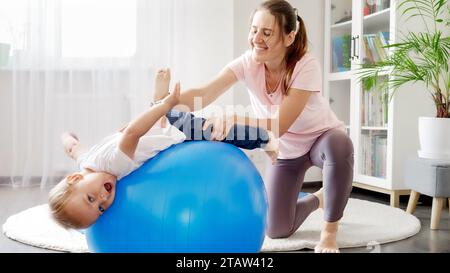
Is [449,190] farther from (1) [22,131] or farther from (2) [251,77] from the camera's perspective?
(1) [22,131]

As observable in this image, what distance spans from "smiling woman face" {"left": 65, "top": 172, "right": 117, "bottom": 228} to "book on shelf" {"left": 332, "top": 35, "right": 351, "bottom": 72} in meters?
2.31

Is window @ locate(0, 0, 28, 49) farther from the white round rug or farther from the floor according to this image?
the white round rug

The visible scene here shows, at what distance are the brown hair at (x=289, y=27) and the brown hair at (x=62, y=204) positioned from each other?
81 cm

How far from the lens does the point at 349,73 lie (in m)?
3.21

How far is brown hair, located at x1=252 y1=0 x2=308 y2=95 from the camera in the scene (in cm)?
164

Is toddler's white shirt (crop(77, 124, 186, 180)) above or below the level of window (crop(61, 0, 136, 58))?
below

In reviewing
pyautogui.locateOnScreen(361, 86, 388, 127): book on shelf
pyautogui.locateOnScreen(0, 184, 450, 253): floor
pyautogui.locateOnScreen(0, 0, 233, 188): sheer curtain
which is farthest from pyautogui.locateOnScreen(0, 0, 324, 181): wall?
pyautogui.locateOnScreen(361, 86, 388, 127): book on shelf

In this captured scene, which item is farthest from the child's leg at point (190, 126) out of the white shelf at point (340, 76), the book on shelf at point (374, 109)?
the white shelf at point (340, 76)

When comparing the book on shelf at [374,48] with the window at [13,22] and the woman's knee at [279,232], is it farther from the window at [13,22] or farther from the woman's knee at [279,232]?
the window at [13,22]

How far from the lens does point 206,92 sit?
71.7 inches

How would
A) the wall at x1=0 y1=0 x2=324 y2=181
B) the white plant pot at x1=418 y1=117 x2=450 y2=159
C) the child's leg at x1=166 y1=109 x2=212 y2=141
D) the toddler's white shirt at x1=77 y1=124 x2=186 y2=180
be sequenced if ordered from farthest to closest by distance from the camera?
the wall at x1=0 y1=0 x2=324 y2=181 < the white plant pot at x1=418 y1=117 x2=450 y2=159 < the child's leg at x1=166 y1=109 x2=212 y2=141 < the toddler's white shirt at x1=77 y1=124 x2=186 y2=180

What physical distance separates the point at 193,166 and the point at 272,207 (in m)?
0.69

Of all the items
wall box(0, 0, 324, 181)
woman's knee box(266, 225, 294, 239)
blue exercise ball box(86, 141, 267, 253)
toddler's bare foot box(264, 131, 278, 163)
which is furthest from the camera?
wall box(0, 0, 324, 181)
